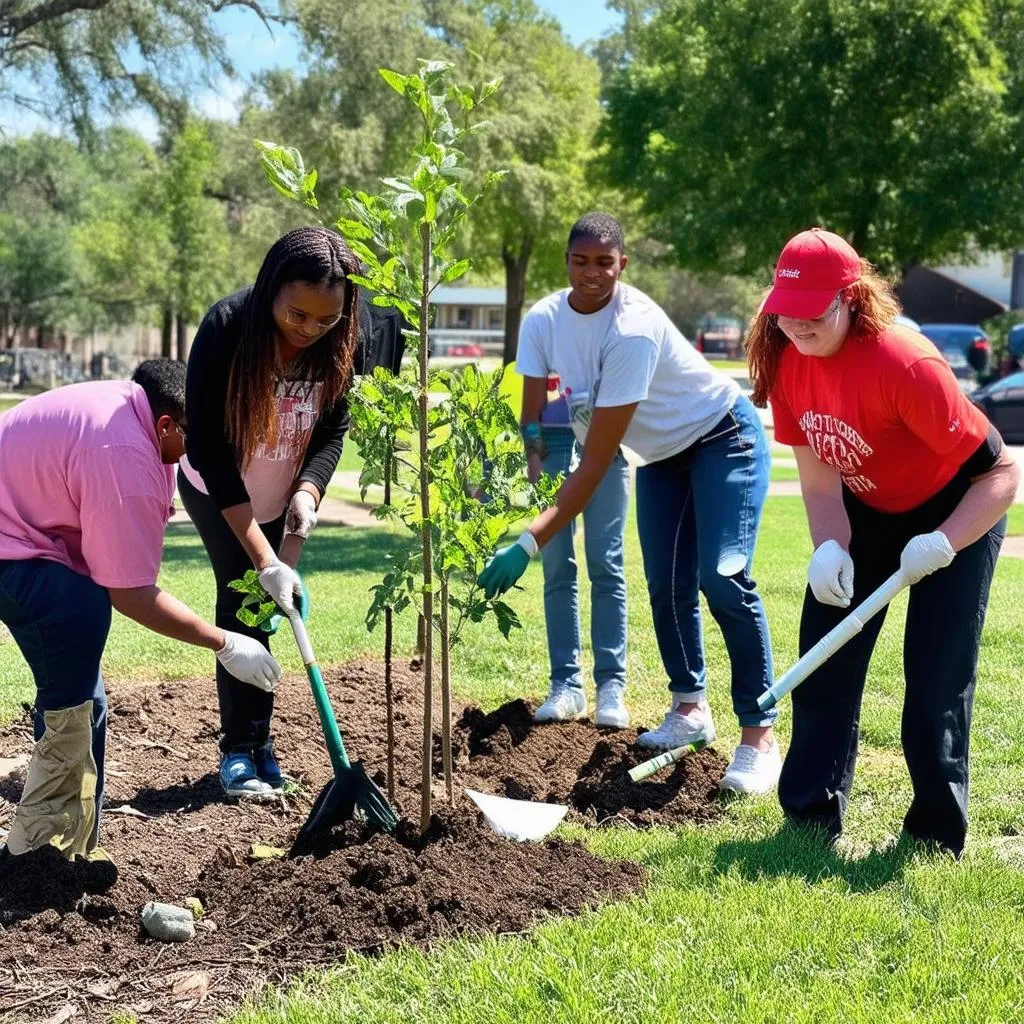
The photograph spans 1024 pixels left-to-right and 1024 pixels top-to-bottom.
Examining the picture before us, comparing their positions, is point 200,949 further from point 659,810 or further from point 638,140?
point 638,140

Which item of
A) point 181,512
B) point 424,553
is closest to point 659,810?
point 424,553

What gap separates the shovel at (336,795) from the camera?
Answer: 12.1 ft

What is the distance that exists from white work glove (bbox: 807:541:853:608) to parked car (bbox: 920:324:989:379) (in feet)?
86.9

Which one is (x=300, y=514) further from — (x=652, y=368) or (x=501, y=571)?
(x=652, y=368)

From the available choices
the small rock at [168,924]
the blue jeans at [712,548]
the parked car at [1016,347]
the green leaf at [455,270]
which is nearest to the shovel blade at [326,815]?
the small rock at [168,924]

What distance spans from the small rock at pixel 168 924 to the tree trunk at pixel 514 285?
90.3 ft

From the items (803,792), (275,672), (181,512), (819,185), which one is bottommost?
(181,512)

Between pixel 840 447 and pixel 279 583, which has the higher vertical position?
pixel 840 447

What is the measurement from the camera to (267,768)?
4613mm

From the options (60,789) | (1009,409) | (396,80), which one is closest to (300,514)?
(60,789)

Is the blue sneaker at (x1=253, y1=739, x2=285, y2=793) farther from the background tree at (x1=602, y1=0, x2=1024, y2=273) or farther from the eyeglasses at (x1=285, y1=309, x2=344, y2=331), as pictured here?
the background tree at (x1=602, y1=0, x2=1024, y2=273)

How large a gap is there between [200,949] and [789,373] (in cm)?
224

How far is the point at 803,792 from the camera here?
13.1 feet

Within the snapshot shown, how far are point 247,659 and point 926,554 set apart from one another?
1.91 m
